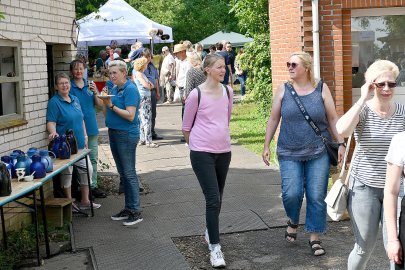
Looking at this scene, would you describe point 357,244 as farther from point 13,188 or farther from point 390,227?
point 13,188

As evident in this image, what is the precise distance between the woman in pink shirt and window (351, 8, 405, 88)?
182 inches

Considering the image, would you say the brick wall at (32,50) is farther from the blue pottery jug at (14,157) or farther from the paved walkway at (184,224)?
the paved walkway at (184,224)

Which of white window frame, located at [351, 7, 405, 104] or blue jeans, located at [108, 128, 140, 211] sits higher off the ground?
white window frame, located at [351, 7, 405, 104]

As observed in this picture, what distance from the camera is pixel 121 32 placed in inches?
842

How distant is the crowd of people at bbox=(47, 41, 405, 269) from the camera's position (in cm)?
485

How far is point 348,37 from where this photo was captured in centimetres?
1020

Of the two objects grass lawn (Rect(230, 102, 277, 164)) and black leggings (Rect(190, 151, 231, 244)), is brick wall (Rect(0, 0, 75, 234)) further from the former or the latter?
grass lawn (Rect(230, 102, 277, 164))

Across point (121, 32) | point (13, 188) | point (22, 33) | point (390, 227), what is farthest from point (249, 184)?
point (121, 32)

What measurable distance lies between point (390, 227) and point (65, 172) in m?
4.91

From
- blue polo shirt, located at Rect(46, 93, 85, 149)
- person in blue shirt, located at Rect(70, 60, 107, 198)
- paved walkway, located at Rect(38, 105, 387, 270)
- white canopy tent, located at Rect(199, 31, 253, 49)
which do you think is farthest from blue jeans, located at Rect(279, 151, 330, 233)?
white canopy tent, located at Rect(199, 31, 253, 49)

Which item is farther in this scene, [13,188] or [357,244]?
[13,188]

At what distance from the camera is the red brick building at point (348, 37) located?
10.1 metres

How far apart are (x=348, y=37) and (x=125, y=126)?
417cm

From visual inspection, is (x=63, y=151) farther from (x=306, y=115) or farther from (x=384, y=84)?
(x=384, y=84)
